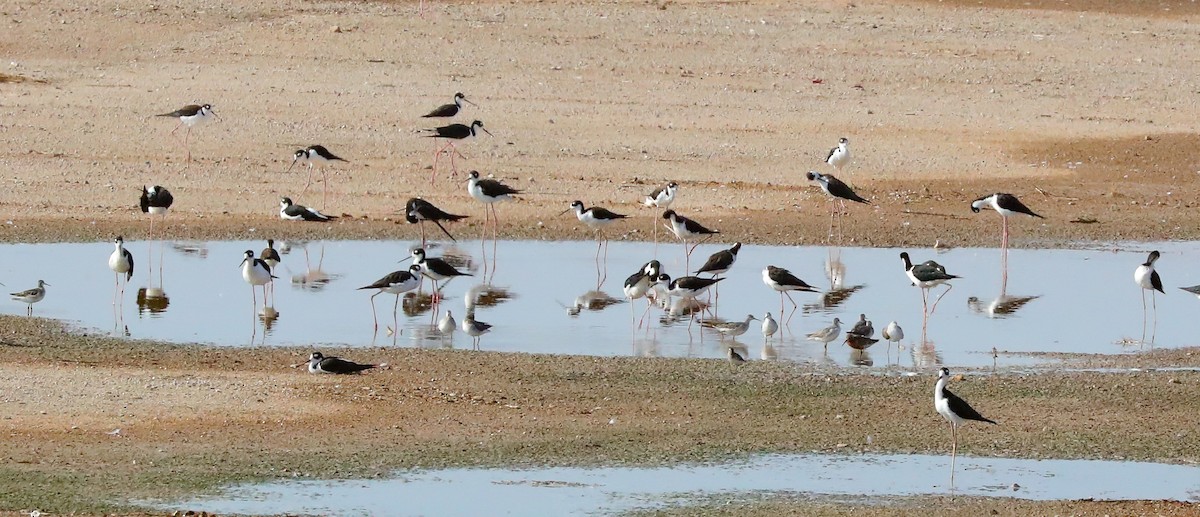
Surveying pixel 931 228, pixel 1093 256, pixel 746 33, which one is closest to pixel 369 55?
pixel 746 33

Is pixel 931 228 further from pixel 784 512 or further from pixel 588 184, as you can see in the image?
pixel 784 512

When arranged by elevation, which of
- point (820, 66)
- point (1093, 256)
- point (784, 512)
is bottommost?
point (784, 512)

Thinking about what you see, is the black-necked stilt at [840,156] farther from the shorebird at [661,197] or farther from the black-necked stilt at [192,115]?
the black-necked stilt at [192,115]

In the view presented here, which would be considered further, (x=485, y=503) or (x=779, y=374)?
(x=779, y=374)

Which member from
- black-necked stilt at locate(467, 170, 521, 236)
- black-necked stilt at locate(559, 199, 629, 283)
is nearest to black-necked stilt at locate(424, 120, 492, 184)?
black-necked stilt at locate(467, 170, 521, 236)

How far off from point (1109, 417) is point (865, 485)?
2.48 meters

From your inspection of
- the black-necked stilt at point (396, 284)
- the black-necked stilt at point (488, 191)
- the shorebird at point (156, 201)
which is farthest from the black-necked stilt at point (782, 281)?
the shorebird at point (156, 201)

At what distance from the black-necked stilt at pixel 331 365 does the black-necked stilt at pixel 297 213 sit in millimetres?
6898

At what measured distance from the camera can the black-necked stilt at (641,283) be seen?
1642 centimetres

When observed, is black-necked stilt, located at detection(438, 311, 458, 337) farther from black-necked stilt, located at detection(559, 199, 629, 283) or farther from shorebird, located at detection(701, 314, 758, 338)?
black-necked stilt, located at detection(559, 199, 629, 283)

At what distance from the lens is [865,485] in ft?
35.7

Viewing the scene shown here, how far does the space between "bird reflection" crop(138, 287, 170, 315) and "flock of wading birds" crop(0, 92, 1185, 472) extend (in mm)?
218

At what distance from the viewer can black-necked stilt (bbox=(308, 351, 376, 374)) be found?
13.3 metres

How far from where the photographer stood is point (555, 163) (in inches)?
946
